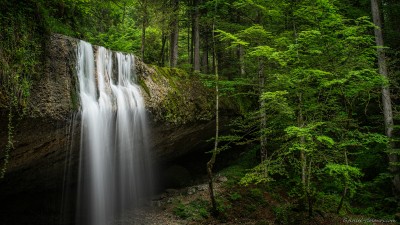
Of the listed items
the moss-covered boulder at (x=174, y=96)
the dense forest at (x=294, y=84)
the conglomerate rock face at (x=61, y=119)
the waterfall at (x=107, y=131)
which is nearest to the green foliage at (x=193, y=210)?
the dense forest at (x=294, y=84)

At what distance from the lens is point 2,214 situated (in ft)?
29.6

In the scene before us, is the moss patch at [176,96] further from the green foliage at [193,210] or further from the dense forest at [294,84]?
the green foliage at [193,210]

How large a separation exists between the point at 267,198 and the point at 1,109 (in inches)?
377

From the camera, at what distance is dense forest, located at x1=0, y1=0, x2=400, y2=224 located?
687 centimetres

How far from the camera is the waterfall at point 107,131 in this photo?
320 inches

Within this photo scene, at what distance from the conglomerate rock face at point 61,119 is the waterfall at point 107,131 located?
0.32 m

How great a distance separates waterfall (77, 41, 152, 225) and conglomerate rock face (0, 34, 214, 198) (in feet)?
1.06

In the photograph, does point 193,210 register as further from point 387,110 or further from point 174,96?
point 387,110

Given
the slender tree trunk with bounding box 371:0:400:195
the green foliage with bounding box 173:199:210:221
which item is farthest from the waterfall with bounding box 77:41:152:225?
the slender tree trunk with bounding box 371:0:400:195

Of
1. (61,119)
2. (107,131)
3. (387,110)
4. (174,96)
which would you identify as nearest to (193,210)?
(107,131)

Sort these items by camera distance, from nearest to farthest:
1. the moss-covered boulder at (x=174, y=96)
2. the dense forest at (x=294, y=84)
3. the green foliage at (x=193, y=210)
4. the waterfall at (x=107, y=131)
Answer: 1. the dense forest at (x=294, y=84)
2. the waterfall at (x=107, y=131)
3. the green foliage at (x=193, y=210)
4. the moss-covered boulder at (x=174, y=96)

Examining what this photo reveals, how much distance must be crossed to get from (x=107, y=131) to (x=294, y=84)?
6085 millimetres

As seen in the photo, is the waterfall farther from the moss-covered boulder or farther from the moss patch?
Result: the moss patch

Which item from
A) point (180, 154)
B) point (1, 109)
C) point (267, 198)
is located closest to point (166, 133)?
point (180, 154)
